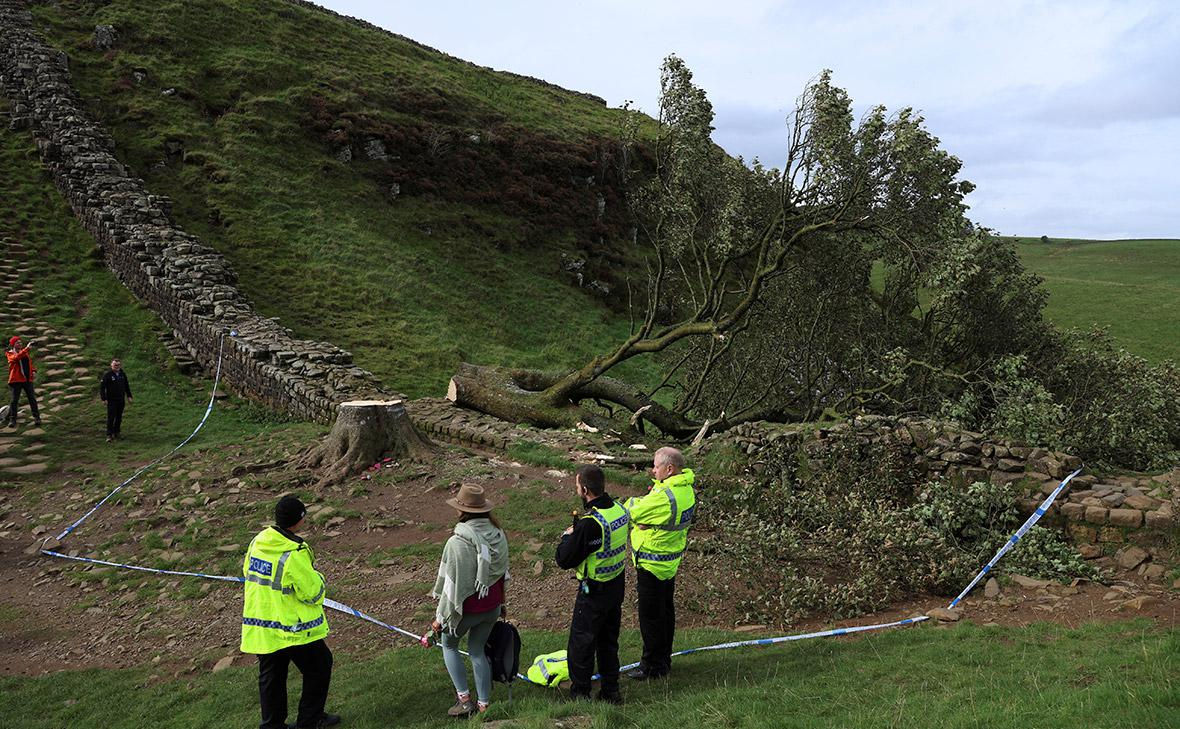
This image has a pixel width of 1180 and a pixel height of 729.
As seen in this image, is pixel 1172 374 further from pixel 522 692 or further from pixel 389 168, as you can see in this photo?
pixel 389 168

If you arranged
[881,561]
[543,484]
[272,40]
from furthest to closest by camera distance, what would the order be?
[272,40]
[543,484]
[881,561]

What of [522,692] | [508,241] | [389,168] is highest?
[389,168]

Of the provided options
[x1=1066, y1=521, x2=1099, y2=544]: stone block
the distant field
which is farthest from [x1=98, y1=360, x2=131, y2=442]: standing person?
the distant field

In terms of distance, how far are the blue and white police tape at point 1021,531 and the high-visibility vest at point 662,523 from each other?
395cm

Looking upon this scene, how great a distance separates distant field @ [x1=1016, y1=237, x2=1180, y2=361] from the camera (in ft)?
105

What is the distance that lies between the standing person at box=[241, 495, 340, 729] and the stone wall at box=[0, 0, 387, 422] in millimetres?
10531

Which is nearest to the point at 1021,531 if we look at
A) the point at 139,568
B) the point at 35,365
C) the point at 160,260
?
the point at 139,568

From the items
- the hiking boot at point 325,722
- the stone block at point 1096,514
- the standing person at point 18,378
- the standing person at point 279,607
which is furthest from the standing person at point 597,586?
the standing person at point 18,378

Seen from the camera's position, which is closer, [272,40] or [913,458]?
[913,458]

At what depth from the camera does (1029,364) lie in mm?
14891

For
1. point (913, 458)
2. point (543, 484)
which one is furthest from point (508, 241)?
point (913, 458)

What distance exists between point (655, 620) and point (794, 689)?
49.4 inches

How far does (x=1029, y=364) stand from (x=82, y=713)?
16.5 m

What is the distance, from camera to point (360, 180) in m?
34.1
